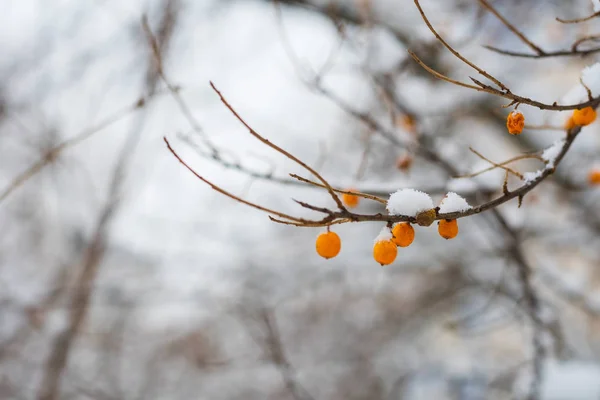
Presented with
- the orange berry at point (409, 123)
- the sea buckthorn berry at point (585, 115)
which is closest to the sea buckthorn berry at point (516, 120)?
the sea buckthorn berry at point (585, 115)

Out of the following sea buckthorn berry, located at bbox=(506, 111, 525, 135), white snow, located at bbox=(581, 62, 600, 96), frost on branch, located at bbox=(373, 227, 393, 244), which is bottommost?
frost on branch, located at bbox=(373, 227, 393, 244)

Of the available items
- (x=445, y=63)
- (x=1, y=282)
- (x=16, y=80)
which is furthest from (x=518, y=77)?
(x=1, y=282)

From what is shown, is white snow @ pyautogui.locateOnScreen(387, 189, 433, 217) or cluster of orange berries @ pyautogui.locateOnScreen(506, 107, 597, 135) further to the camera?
cluster of orange berries @ pyautogui.locateOnScreen(506, 107, 597, 135)

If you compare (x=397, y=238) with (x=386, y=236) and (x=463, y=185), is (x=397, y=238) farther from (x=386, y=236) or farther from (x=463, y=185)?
(x=463, y=185)

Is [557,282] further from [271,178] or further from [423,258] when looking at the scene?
[271,178]

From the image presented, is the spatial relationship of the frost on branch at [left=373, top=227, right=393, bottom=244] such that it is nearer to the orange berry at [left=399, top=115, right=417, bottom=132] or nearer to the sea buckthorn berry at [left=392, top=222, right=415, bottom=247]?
the sea buckthorn berry at [left=392, top=222, right=415, bottom=247]

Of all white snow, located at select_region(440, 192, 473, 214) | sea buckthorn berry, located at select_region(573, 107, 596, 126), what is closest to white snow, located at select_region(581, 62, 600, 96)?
sea buckthorn berry, located at select_region(573, 107, 596, 126)
